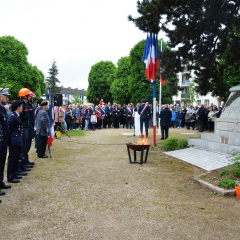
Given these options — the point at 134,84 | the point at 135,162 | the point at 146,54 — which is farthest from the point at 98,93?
the point at 135,162

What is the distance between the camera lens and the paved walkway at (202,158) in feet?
26.5

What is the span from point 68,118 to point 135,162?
43.4ft

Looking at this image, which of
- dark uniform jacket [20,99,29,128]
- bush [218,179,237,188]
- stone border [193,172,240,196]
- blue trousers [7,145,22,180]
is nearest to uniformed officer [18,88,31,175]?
dark uniform jacket [20,99,29,128]

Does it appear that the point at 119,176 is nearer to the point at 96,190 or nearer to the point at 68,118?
the point at 96,190

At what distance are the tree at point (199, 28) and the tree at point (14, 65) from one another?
3583cm

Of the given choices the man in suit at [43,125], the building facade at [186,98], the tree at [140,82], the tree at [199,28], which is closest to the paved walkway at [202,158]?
the tree at [199,28]

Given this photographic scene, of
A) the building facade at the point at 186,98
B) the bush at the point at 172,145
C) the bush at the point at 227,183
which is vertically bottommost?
the bush at the point at 227,183

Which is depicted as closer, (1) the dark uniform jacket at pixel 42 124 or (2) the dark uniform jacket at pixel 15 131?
(2) the dark uniform jacket at pixel 15 131

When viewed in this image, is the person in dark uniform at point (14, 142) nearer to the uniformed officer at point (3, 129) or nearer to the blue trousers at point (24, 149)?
the uniformed officer at point (3, 129)

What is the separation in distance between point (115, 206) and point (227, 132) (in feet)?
23.6

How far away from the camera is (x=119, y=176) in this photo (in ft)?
23.5

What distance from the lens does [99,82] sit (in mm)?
61562

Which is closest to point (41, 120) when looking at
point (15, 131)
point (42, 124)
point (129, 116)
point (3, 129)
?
point (42, 124)

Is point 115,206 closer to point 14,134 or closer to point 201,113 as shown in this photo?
point 14,134
